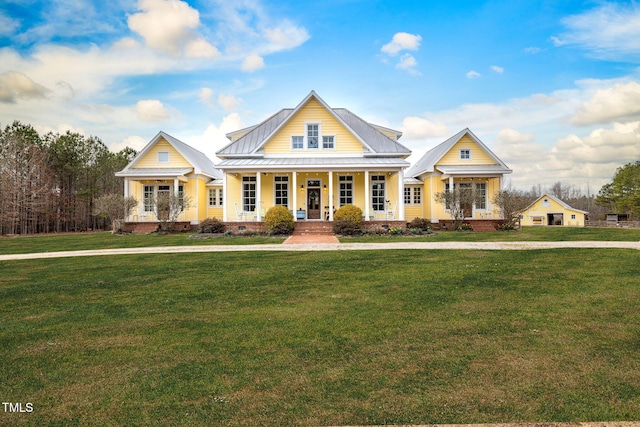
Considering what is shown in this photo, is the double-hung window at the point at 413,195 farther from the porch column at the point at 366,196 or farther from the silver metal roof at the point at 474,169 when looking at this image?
Result: the porch column at the point at 366,196

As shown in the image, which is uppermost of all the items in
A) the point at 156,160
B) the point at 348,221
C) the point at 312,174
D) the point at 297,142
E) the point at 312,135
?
the point at 312,135

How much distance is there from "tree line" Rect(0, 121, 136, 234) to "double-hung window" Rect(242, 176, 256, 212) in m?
14.3

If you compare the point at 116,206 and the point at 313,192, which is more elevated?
the point at 313,192

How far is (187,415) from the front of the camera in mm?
3189

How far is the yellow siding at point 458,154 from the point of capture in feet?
82.7

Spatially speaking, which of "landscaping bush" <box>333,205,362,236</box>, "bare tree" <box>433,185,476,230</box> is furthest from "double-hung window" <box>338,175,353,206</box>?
"bare tree" <box>433,185,476,230</box>

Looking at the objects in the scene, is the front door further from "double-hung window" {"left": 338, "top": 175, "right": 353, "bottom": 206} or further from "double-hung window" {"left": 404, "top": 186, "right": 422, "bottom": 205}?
"double-hung window" {"left": 404, "top": 186, "right": 422, "bottom": 205}

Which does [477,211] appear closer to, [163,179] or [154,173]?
[163,179]

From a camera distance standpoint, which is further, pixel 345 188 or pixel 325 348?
pixel 345 188

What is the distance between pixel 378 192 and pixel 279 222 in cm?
728

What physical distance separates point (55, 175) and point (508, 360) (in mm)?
39870

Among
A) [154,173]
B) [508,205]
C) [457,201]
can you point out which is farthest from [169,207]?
[508,205]

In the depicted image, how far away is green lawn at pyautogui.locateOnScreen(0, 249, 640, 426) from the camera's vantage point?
327 cm

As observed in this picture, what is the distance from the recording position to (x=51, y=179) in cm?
3391
